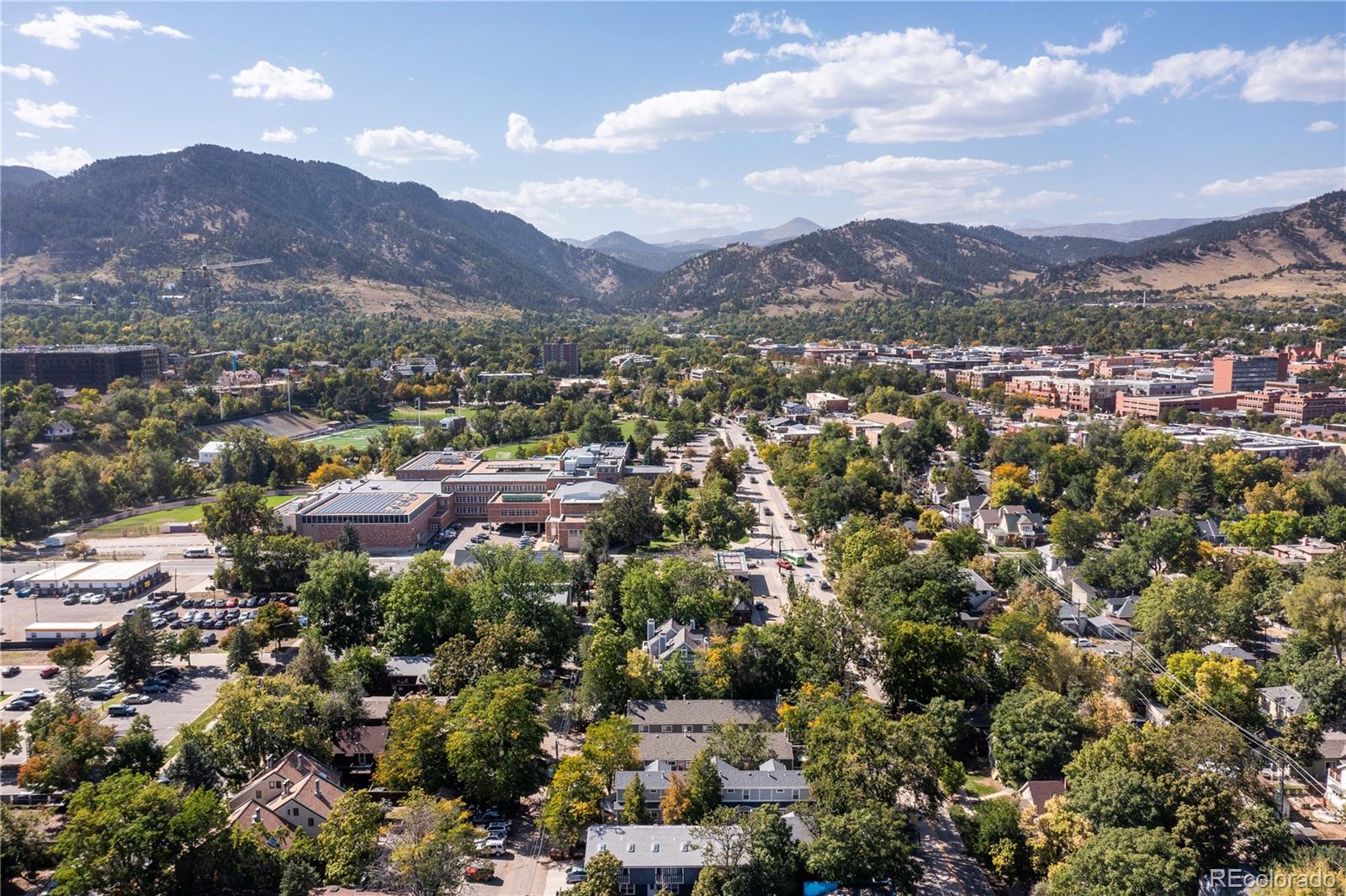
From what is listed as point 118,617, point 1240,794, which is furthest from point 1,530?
point 1240,794

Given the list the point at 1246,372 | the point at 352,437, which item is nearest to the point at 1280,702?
the point at 352,437

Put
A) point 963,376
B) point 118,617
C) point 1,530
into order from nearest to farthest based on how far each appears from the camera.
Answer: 1. point 118,617
2. point 1,530
3. point 963,376

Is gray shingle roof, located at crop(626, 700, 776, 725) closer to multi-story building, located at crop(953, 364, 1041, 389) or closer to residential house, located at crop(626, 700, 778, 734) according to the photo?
residential house, located at crop(626, 700, 778, 734)

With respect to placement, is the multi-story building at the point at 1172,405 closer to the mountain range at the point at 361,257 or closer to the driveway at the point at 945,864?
the driveway at the point at 945,864

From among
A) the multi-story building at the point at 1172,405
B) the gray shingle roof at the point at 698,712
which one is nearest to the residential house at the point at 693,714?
the gray shingle roof at the point at 698,712

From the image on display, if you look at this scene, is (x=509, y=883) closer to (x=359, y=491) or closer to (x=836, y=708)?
(x=836, y=708)

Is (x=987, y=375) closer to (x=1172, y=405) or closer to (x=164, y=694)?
(x=1172, y=405)

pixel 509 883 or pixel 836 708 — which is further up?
pixel 836 708

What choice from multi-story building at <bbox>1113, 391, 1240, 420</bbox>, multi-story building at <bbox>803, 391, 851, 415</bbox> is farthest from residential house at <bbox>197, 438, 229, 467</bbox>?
multi-story building at <bbox>1113, 391, 1240, 420</bbox>
